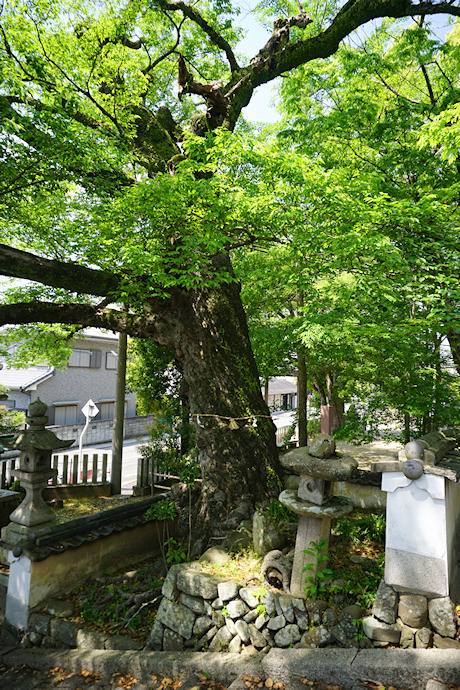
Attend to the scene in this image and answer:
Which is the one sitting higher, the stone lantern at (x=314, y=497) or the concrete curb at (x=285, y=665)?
the stone lantern at (x=314, y=497)

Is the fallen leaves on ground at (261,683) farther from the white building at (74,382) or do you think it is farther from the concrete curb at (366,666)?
the white building at (74,382)

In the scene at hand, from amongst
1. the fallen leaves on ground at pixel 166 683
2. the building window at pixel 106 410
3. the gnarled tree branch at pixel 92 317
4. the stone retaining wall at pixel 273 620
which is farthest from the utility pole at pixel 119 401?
the building window at pixel 106 410

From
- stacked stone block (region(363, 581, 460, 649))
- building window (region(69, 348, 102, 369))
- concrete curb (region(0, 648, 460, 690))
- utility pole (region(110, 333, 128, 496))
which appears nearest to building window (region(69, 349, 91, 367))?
building window (region(69, 348, 102, 369))

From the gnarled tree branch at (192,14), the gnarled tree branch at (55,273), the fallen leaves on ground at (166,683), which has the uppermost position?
the gnarled tree branch at (192,14)

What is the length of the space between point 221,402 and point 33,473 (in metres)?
3.35

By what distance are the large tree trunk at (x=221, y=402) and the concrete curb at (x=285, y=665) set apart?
2.29m

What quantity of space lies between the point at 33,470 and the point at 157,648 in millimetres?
3269

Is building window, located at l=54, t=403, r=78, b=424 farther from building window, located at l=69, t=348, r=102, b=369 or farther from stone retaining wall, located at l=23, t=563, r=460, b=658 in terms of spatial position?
stone retaining wall, located at l=23, t=563, r=460, b=658

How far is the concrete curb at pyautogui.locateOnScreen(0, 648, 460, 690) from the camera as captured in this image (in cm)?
329

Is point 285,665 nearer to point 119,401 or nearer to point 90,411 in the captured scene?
point 119,401

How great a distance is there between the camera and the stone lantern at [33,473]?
6.18 metres

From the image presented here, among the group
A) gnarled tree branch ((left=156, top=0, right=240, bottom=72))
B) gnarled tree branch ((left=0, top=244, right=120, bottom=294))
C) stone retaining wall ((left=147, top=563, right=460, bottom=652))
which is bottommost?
stone retaining wall ((left=147, top=563, right=460, bottom=652))

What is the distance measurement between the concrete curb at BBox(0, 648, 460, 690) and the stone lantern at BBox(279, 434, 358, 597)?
796 millimetres

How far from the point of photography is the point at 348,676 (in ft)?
11.4
